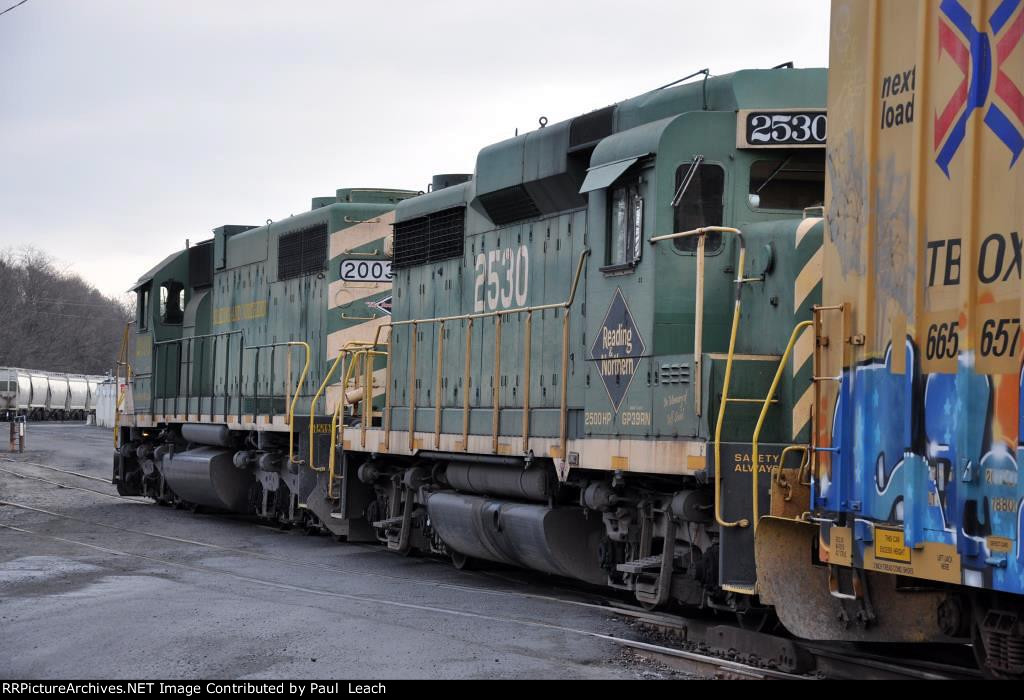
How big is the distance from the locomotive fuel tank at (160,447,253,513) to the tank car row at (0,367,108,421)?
4735cm

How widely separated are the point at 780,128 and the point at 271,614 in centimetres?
528

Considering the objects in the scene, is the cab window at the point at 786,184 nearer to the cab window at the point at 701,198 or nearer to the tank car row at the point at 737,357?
the tank car row at the point at 737,357

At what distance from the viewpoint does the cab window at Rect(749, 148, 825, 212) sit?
29.4 ft

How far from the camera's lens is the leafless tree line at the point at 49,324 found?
310 ft

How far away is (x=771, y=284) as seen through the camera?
851 centimetres

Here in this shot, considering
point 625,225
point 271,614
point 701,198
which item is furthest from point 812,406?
point 271,614

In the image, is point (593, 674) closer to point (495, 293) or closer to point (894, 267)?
point (894, 267)

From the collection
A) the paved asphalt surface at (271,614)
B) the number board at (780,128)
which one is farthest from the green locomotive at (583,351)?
the paved asphalt surface at (271,614)

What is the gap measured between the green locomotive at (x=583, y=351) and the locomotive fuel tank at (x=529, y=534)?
27 millimetres

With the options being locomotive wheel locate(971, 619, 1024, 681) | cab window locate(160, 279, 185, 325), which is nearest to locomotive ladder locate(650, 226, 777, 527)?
locomotive wheel locate(971, 619, 1024, 681)

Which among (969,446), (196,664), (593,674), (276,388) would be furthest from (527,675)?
(276,388)

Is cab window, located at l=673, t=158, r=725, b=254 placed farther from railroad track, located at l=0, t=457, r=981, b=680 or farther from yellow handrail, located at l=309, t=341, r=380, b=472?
yellow handrail, located at l=309, t=341, r=380, b=472

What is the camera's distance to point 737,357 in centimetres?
828

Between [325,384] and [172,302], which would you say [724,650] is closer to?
[325,384]
